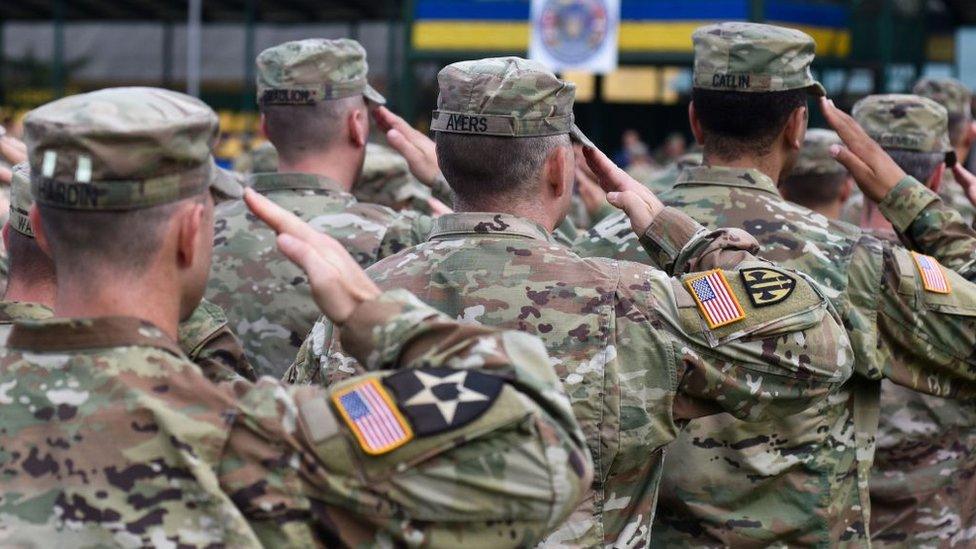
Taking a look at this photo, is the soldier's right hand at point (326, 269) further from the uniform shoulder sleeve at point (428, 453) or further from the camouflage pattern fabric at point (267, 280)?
the camouflage pattern fabric at point (267, 280)

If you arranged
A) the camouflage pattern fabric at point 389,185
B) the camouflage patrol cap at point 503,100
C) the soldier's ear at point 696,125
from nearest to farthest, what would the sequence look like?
the camouflage patrol cap at point 503,100, the soldier's ear at point 696,125, the camouflage pattern fabric at point 389,185

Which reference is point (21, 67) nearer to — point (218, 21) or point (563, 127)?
point (218, 21)

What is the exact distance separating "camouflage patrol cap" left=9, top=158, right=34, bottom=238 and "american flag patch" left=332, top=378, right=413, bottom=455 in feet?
4.34

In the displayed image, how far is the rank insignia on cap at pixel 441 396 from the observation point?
197 cm

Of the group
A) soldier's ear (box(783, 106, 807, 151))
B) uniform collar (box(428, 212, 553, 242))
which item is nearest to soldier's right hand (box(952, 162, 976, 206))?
soldier's ear (box(783, 106, 807, 151))

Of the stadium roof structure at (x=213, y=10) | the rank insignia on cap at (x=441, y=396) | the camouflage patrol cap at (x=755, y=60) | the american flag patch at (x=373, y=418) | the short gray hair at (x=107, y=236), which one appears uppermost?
the camouflage patrol cap at (x=755, y=60)

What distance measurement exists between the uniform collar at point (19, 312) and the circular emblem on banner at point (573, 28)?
34.6ft

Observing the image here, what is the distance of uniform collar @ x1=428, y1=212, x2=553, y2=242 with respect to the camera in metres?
2.77

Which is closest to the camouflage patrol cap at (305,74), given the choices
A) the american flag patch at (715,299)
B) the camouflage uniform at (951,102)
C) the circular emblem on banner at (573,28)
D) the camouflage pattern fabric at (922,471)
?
the american flag patch at (715,299)

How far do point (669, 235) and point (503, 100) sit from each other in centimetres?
56

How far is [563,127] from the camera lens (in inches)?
111

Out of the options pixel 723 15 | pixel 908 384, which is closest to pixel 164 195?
pixel 908 384

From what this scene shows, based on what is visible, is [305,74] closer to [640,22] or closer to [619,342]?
[619,342]

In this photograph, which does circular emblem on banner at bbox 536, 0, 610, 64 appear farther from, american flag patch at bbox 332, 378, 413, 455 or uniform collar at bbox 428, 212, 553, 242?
american flag patch at bbox 332, 378, 413, 455
